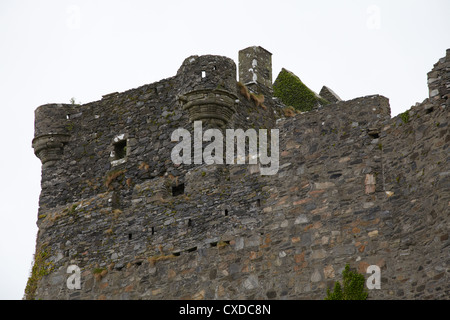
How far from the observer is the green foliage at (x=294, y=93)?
1213 inches

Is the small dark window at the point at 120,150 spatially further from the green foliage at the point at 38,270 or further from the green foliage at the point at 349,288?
the green foliage at the point at 349,288

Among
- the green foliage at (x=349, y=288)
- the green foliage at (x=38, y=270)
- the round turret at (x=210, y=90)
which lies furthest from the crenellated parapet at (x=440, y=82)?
the green foliage at (x=38, y=270)

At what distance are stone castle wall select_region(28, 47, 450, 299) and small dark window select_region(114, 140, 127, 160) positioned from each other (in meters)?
0.03

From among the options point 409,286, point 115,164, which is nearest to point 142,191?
point 115,164

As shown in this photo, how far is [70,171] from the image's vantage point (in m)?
28.6

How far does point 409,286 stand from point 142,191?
7382mm

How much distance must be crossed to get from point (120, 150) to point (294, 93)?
5.14m

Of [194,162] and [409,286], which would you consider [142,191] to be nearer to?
[194,162]

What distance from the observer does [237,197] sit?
2520cm

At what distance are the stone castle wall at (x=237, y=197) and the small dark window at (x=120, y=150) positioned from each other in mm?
27

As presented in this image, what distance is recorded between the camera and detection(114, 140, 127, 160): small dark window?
2816cm

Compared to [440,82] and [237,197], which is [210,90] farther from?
[440,82]

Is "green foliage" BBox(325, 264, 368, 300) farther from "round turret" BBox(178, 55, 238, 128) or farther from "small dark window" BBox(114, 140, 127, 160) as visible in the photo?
"small dark window" BBox(114, 140, 127, 160)

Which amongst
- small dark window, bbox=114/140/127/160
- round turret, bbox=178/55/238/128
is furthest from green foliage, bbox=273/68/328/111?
small dark window, bbox=114/140/127/160
